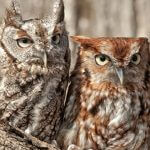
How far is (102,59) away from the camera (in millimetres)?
4750

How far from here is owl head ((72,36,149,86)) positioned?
15.3 ft

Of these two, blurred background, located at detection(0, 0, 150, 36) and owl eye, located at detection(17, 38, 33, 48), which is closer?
owl eye, located at detection(17, 38, 33, 48)

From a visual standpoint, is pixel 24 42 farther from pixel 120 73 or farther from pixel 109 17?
pixel 109 17

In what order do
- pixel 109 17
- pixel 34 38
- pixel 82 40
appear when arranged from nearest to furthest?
1. pixel 34 38
2. pixel 82 40
3. pixel 109 17

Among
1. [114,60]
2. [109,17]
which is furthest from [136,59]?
[109,17]

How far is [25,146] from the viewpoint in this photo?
4.09 meters

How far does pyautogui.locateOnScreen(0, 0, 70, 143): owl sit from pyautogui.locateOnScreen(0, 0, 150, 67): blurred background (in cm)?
413

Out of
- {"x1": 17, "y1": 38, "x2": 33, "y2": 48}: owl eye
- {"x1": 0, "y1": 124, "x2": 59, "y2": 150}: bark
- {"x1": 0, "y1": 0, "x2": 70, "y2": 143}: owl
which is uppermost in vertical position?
{"x1": 17, "y1": 38, "x2": 33, "y2": 48}: owl eye

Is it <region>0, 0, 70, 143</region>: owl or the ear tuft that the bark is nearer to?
<region>0, 0, 70, 143</region>: owl

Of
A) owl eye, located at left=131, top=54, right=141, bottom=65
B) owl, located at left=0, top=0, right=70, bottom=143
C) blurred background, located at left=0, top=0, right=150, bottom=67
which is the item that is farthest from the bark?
blurred background, located at left=0, top=0, right=150, bottom=67

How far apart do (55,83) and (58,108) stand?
158 mm

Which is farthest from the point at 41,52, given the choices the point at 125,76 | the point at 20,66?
the point at 125,76

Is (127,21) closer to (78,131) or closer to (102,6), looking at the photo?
(102,6)

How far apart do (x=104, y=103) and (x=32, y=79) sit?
18.7 inches
